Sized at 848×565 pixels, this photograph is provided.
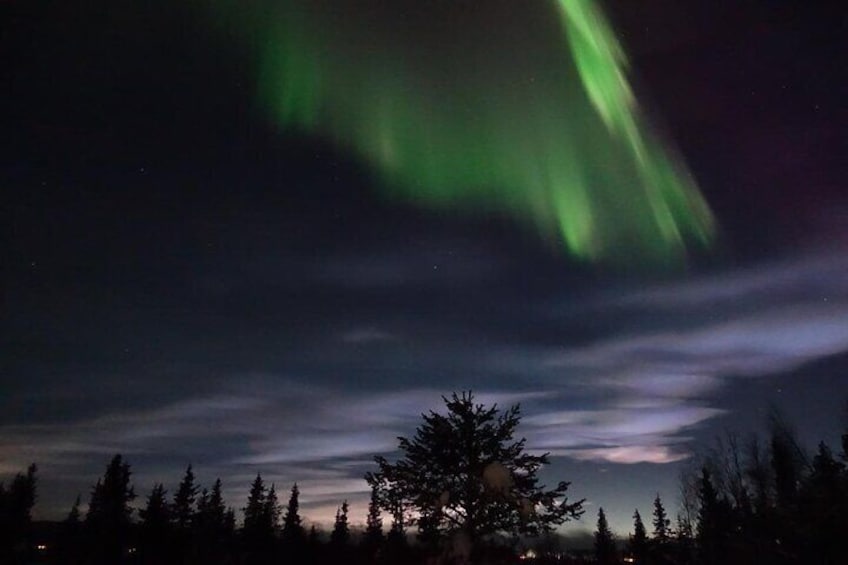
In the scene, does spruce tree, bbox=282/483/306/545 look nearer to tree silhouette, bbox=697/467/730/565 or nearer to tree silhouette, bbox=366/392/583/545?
tree silhouette, bbox=697/467/730/565

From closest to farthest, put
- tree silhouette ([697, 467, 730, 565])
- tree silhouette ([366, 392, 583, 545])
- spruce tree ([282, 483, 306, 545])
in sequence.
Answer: tree silhouette ([366, 392, 583, 545]), tree silhouette ([697, 467, 730, 565]), spruce tree ([282, 483, 306, 545])

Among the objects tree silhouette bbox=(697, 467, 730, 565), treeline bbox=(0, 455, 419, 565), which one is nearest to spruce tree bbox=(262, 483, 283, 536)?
treeline bbox=(0, 455, 419, 565)

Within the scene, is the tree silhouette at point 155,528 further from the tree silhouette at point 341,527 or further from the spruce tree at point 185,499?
the tree silhouette at point 341,527

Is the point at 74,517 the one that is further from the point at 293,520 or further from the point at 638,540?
the point at 638,540

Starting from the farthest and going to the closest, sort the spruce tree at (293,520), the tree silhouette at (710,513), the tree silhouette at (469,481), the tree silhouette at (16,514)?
1. the spruce tree at (293,520)
2. the tree silhouette at (710,513)
3. the tree silhouette at (16,514)
4. the tree silhouette at (469,481)

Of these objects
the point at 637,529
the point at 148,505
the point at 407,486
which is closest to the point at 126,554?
the point at 148,505

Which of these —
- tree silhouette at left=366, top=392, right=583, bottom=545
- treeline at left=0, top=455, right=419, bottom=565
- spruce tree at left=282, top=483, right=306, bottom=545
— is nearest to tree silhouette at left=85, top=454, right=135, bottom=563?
treeline at left=0, top=455, right=419, bottom=565

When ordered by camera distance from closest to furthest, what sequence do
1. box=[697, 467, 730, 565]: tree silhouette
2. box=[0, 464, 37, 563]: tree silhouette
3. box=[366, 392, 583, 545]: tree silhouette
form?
1. box=[366, 392, 583, 545]: tree silhouette
2. box=[0, 464, 37, 563]: tree silhouette
3. box=[697, 467, 730, 565]: tree silhouette

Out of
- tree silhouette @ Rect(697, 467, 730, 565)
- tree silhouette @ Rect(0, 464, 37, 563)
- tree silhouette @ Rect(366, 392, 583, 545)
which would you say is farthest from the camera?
tree silhouette @ Rect(697, 467, 730, 565)

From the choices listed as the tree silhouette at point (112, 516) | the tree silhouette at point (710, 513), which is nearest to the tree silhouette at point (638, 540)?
the tree silhouette at point (710, 513)

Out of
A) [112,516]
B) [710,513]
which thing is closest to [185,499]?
[112,516]

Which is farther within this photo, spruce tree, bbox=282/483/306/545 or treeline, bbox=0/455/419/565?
spruce tree, bbox=282/483/306/545

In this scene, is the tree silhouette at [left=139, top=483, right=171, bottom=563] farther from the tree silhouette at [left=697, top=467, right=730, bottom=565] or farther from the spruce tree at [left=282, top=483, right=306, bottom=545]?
the tree silhouette at [left=697, top=467, right=730, bottom=565]

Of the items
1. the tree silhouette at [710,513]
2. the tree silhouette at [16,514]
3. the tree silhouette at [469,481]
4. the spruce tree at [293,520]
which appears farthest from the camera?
the spruce tree at [293,520]
